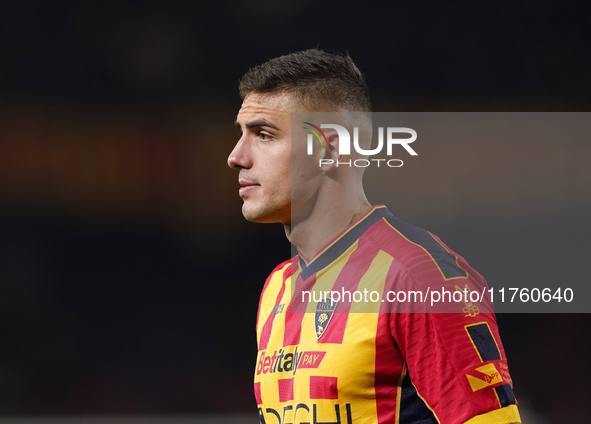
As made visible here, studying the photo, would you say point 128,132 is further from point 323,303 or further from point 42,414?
point 323,303

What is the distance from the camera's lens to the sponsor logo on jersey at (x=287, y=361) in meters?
1.55

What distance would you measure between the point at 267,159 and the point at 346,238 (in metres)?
0.35

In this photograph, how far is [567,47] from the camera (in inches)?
172

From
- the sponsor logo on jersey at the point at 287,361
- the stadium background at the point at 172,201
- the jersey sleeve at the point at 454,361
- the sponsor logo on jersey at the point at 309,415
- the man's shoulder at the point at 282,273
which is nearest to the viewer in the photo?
the jersey sleeve at the point at 454,361

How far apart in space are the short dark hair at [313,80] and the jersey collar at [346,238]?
350mm

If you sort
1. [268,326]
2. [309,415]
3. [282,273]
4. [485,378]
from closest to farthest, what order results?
[485,378] → [309,415] → [268,326] → [282,273]

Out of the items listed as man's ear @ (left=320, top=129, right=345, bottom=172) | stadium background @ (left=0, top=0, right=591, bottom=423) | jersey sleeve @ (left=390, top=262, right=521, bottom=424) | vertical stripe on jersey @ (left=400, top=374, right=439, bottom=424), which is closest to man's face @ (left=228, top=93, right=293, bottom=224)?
man's ear @ (left=320, top=129, right=345, bottom=172)

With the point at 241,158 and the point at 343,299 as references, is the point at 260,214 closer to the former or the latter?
the point at 241,158

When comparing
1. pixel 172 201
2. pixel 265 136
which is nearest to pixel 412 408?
pixel 265 136

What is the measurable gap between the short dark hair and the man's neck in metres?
0.32

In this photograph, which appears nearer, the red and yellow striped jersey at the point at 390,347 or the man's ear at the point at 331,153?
the red and yellow striped jersey at the point at 390,347

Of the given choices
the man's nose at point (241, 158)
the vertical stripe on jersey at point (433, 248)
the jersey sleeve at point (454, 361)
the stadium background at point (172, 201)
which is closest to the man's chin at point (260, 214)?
the man's nose at point (241, 158)

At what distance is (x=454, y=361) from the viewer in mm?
1348

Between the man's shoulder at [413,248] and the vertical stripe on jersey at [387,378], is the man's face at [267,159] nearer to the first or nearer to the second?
the man's shoulder at [413,248]
